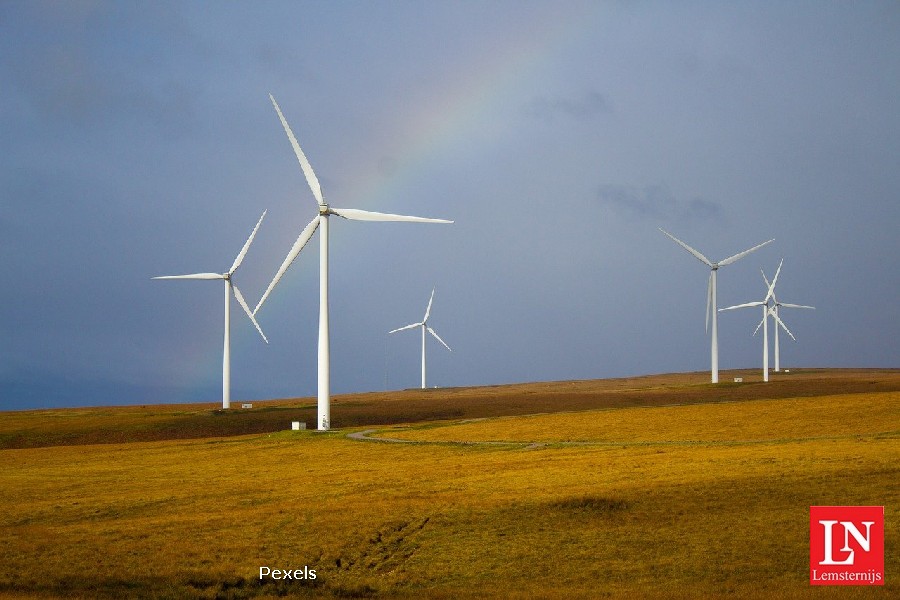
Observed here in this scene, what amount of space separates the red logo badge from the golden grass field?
0.54 meters

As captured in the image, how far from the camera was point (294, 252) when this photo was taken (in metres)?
92.8

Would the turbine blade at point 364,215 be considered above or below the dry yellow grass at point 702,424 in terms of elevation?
above

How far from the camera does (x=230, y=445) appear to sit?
8800 centimetres

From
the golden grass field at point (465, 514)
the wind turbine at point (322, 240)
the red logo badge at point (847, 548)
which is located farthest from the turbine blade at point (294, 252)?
the red logo badge at point (847, 548)

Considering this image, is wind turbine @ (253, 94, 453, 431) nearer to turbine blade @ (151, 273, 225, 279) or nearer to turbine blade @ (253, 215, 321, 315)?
turbine blade @ (253, 215, 321, 315)

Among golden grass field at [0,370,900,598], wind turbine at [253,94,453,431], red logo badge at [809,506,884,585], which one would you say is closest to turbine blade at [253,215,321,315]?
wind turbine at [253,94,453,431]

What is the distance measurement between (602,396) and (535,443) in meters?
69.2

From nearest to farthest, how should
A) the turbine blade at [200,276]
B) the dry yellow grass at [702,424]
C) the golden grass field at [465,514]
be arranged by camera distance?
the golden grass field at [465,514], the dry yellow grass at [702,424], the turbine blade at [200,276]

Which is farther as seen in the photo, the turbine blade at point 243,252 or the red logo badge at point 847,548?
the turbine blade at point 243,252

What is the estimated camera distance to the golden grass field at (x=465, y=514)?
31.5 m

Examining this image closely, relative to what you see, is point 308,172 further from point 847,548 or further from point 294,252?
point 847,548

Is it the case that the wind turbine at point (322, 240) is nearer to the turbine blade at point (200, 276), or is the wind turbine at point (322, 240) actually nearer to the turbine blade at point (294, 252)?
the turbine blade at point (294, 252)

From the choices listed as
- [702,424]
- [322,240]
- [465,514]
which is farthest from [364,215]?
[465,514]

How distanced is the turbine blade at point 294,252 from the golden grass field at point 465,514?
16614 mm
